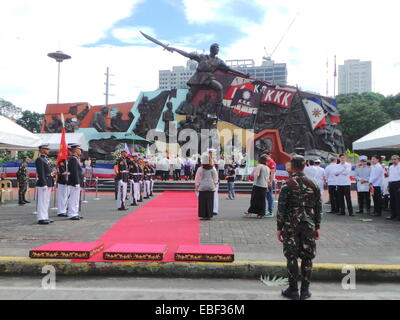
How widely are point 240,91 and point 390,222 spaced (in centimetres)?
2756

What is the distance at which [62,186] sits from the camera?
33.5 ft

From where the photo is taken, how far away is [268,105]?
35719 mm

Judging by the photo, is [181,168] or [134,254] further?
[181,168]

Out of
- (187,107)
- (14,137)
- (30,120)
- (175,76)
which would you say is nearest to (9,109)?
(30,120)

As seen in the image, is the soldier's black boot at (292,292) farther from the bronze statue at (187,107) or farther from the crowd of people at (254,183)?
the bronze statue at (187,107)

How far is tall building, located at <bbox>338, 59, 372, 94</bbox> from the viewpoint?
12679 cm

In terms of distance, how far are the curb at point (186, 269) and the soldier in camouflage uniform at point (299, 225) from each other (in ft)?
2.85

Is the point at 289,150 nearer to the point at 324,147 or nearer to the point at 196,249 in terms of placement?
the point at 324,147

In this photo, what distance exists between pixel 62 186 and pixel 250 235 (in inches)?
228

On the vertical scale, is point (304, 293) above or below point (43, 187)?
below

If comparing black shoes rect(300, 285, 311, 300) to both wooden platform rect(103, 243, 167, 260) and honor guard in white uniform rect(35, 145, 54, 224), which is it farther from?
honor guard in white uniform rect(35, 145, 54, 224)

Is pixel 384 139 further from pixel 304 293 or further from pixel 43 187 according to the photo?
pixel 43 187

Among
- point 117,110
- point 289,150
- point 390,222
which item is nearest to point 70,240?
point 390,222

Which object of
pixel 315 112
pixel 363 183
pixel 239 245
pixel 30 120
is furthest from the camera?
pixel 30 120
